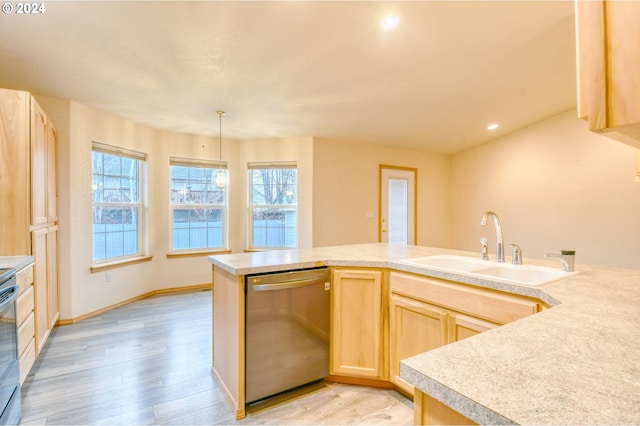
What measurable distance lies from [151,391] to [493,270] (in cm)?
238

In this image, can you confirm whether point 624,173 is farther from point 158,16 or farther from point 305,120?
point 158,16

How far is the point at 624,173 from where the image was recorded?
399 centimetres

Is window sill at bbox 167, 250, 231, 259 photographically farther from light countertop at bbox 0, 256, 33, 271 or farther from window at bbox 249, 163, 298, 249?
light countertop at bbox 0, 256, 33, 271

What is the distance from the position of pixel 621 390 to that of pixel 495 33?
2.78 metres

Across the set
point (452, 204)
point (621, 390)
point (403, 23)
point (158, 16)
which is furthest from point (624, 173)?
point (158, 16)

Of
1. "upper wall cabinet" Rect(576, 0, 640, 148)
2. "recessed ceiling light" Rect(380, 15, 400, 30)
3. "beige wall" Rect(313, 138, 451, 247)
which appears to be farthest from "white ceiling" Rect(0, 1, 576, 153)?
"upper wall cabinet" Rect(576, 0, 640, 148)

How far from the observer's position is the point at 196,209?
4801 mm

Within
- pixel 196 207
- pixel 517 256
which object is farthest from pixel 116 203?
pixel 517 256

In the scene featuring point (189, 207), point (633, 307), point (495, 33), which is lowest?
point (633, 307)

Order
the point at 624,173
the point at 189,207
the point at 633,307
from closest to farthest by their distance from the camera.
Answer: the point at 633,307, the point at 624,173, the point at 189,207

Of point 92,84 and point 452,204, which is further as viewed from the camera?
point 452,204

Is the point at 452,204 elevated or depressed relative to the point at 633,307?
elevated

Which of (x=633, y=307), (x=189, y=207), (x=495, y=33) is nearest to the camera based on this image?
(x=633, y=307)

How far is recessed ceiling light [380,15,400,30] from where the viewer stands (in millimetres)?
2189
